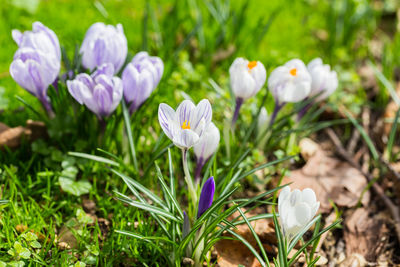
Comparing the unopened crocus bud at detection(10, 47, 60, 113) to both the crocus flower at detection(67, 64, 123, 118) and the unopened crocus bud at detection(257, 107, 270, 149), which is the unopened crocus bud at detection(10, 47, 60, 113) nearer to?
the crocus flower at detection(67, 64, 123, 118)

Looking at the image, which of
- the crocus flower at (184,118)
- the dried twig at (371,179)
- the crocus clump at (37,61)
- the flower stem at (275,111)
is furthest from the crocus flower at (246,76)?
the dried twig at (371,179)

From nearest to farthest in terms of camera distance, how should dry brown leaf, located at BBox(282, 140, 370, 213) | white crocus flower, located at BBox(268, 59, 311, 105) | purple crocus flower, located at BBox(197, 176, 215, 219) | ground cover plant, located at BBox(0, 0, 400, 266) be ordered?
purple crocus flower, located at BBox(197, 176, 215, 219) → ground cover plant, located at BBox(0, 0, 400, 266) → white crocus flower, located at BBox(268, 59, 311, 105) → dry brown leaf, located at BBox(282, 140, 370, 213)

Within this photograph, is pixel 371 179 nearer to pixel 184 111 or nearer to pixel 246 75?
pixel 246 75

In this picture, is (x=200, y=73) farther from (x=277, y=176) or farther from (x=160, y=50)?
(x=277, y=176)

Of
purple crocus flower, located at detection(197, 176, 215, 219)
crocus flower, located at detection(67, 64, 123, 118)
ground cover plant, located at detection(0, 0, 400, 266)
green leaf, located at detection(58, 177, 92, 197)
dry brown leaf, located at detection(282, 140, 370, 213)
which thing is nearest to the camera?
purple crocus flower, located at detection(197, 176, 215, 219)

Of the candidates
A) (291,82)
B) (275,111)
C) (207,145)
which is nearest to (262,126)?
(275,111)

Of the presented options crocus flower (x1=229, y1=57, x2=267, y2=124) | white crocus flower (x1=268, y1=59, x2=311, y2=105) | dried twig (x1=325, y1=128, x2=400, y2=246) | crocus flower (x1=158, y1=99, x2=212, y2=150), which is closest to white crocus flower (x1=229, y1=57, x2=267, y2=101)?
crocus flower (x1=229, y1=57, x2=267, y2=124)
